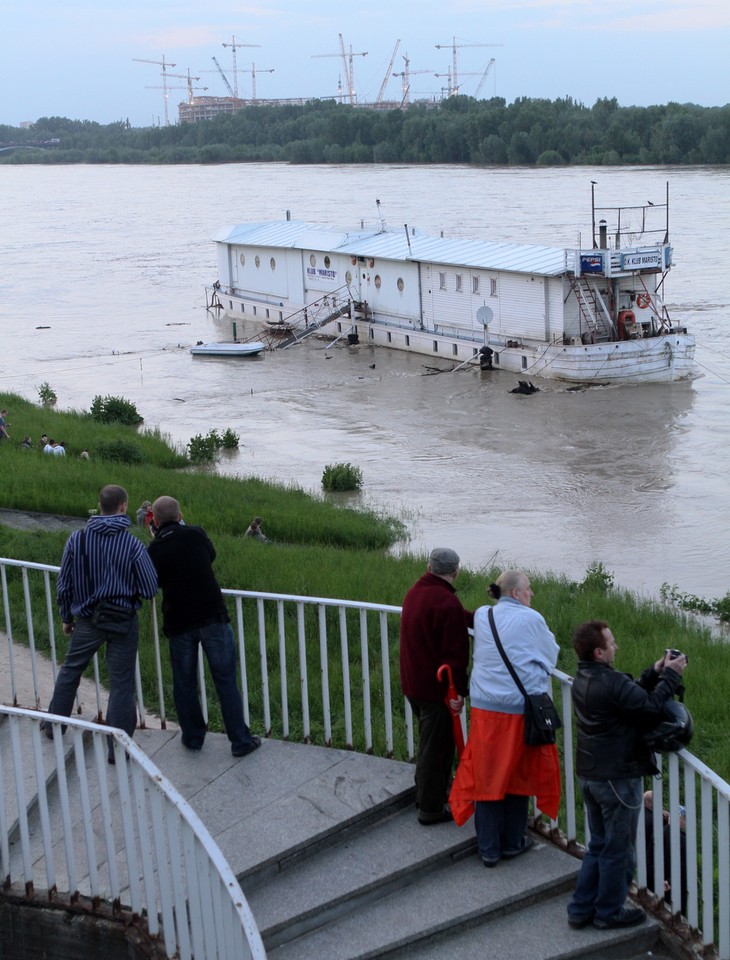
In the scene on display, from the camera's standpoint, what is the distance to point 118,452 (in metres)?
23.7

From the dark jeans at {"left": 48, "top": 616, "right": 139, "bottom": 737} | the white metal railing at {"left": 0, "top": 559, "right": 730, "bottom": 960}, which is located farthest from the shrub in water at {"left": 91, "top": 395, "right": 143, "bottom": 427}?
the dark jeans at {"left": 48, "top": 616, "right": 139, "bottom": 737}

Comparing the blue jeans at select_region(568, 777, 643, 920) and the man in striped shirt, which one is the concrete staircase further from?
the man in striped shirt

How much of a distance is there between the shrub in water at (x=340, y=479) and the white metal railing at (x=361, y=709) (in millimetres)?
13084

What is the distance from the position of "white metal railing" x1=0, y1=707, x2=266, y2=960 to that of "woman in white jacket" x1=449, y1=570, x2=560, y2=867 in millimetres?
1525

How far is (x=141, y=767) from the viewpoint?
518cm

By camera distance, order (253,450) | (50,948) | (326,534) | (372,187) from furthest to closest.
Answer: (372,187) → (253,450) → (326,534) → (50,948)

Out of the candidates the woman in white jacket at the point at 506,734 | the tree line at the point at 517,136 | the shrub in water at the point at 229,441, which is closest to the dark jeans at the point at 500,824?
Answer: the woman in white jacket at the point at 506,734

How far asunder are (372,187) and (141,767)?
392 feet

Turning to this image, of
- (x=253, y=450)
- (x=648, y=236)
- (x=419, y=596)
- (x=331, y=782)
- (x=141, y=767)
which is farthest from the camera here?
(x=648, y=236)

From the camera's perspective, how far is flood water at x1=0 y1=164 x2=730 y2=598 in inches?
865

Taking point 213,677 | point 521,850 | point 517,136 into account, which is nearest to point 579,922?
point 521,850

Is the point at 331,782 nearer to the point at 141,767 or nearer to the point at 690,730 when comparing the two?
the point at 141,767

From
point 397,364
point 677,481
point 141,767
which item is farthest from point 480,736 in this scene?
point 397,364

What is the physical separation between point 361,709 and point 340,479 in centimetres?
1640
